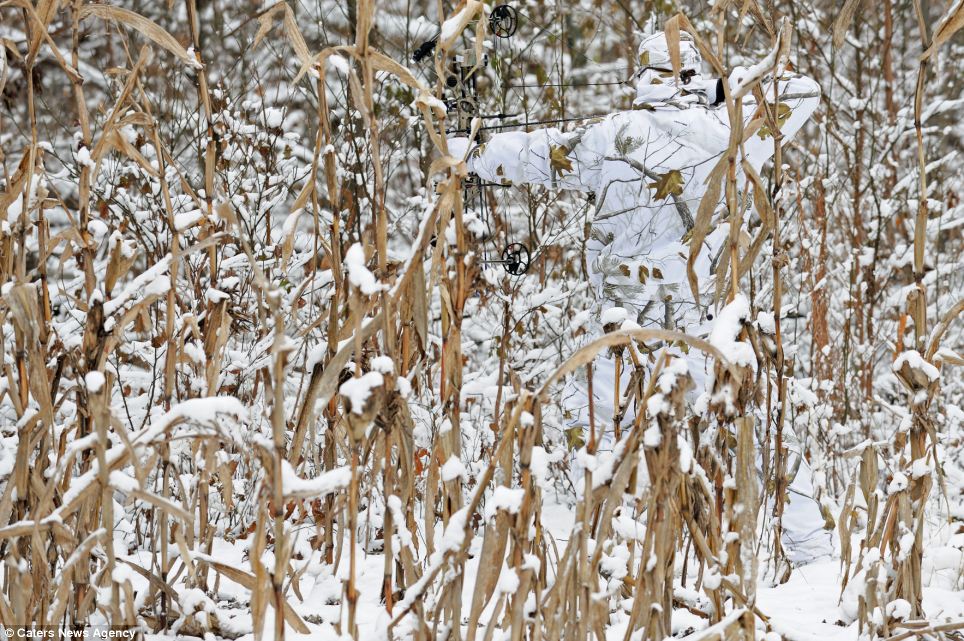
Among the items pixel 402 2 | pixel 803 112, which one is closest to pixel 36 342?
pixel 803 112

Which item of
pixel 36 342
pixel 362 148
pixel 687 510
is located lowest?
pixel 687 510

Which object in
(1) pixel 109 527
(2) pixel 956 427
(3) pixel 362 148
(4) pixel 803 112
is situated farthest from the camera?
(3) pixel 362 148

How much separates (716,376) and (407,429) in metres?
0.44

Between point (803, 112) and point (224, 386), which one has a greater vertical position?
point (803, 112)

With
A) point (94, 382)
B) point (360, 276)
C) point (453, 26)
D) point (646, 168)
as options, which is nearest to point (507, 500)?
point (360, 276)

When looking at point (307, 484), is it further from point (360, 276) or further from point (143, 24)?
point (143, 24)

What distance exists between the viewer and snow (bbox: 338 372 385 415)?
1.00m

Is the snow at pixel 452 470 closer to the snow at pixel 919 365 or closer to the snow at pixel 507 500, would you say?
the snow at pixel 507 500

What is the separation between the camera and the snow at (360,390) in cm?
100

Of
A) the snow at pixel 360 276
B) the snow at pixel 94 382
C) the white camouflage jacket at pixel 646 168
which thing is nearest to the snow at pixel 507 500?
the snow at pixel 360 276

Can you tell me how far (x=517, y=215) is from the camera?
4.64 metres

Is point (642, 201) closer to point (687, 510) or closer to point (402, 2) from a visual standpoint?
point (687, 510)

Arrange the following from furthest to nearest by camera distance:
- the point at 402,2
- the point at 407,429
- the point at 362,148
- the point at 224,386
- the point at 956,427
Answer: the point at 402,2, the point at 362,148, the point at 956,427, the point at 224,386, the point at 407,429

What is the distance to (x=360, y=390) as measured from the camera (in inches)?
39.9
